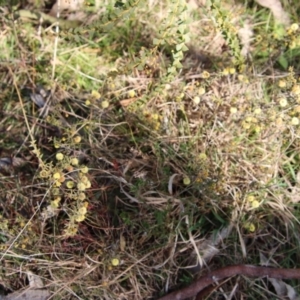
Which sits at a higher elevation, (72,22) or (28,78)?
(72,22)

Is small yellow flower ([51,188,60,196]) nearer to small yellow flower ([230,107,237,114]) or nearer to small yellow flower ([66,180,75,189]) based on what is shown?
small yellow flower ([66,180,75,189])

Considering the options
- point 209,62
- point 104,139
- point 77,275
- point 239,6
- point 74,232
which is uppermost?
point 239,6

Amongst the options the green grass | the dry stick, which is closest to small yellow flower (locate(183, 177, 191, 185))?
the green grass

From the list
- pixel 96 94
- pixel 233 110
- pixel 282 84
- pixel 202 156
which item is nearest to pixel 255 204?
pixel 202 156

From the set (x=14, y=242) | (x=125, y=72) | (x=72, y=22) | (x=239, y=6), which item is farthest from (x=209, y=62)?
(x=14, y=242)

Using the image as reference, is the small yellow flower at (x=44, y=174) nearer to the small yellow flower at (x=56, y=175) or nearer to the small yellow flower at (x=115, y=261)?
the small yellow flower at (x=56, y=175)

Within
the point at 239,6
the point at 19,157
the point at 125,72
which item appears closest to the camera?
the point at 125,72

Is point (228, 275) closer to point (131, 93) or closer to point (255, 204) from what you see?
point (255, 204)

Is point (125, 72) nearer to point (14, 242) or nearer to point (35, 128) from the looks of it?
point (35, 128)
